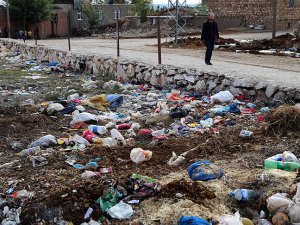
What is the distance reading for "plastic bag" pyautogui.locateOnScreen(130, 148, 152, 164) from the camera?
171 inches

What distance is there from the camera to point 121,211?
322 centimetres

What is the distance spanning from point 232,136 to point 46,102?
415 centimetres

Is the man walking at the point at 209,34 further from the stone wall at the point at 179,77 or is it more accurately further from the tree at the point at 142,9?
the tree at the point at 142,9

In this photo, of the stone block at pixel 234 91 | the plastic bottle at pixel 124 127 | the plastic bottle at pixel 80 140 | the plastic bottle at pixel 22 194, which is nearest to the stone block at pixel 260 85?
the stone block at pixel 234 91

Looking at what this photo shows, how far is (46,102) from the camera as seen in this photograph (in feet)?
25.8

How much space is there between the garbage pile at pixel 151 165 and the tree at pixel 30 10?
31.6 metres

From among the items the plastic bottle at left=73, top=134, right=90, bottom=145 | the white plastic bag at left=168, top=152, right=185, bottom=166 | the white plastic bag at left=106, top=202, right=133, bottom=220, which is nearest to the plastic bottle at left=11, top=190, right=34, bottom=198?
the white plastic bag at left=106, top=202, right=133, bottom=220

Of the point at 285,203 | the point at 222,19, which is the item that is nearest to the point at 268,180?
the point at 285,203

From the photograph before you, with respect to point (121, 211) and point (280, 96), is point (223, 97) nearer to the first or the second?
point (280, 96)

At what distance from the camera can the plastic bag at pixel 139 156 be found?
4.33m

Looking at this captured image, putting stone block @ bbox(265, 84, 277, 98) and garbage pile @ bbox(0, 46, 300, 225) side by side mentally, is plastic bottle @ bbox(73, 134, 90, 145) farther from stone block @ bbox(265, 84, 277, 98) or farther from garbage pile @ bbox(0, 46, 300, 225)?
stone block @ bbox(265, 84, 277, 98)

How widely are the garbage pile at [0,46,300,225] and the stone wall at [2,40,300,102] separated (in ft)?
0.75

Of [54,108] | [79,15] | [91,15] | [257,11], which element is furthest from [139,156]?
[79,15]

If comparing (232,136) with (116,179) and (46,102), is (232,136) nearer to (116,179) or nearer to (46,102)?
(116,179)
